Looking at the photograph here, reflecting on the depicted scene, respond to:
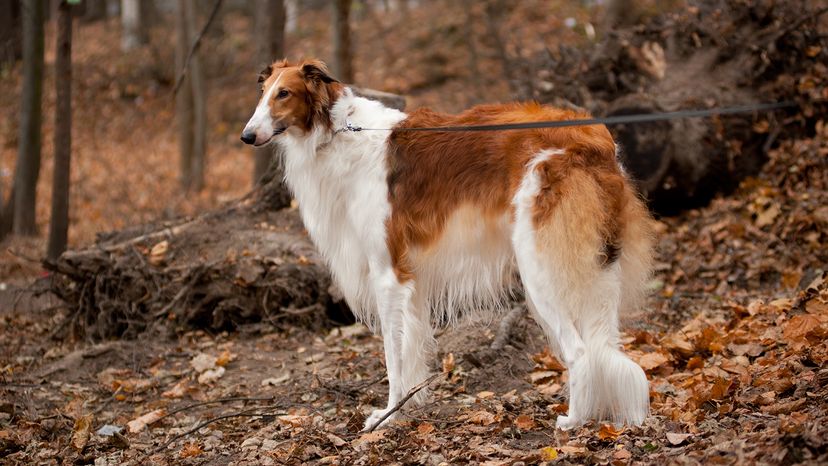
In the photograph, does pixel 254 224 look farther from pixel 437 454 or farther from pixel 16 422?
pixel 437 454

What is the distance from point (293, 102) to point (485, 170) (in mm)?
1278

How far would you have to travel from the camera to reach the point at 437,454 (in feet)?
14.1

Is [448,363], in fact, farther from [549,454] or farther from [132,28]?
[132,28]

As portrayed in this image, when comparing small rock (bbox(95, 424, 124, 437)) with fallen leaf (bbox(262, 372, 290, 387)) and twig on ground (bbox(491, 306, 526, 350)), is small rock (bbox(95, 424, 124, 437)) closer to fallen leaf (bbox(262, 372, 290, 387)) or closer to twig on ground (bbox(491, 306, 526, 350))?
fallen leaf (bbox(262, 372, 290, 387))

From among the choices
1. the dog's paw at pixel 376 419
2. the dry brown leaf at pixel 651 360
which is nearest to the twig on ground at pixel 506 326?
the dry brown leaf at pixel 651 360

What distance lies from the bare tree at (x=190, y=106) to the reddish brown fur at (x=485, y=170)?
36.0ft

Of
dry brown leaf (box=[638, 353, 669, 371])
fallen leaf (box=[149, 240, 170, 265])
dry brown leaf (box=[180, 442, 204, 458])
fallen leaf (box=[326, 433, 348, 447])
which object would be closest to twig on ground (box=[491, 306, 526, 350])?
dry brown leaf (box=[638, 353, 669, 371])

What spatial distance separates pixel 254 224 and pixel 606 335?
4634mm

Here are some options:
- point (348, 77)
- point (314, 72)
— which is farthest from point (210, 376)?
point (348, 77)

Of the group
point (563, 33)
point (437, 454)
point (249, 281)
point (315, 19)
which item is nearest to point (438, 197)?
point (437, 454)

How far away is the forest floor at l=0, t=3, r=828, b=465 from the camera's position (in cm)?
422

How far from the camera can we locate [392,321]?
5.01m

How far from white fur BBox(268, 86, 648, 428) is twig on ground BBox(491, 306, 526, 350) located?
0.65 m

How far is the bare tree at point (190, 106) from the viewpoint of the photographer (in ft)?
50.3
